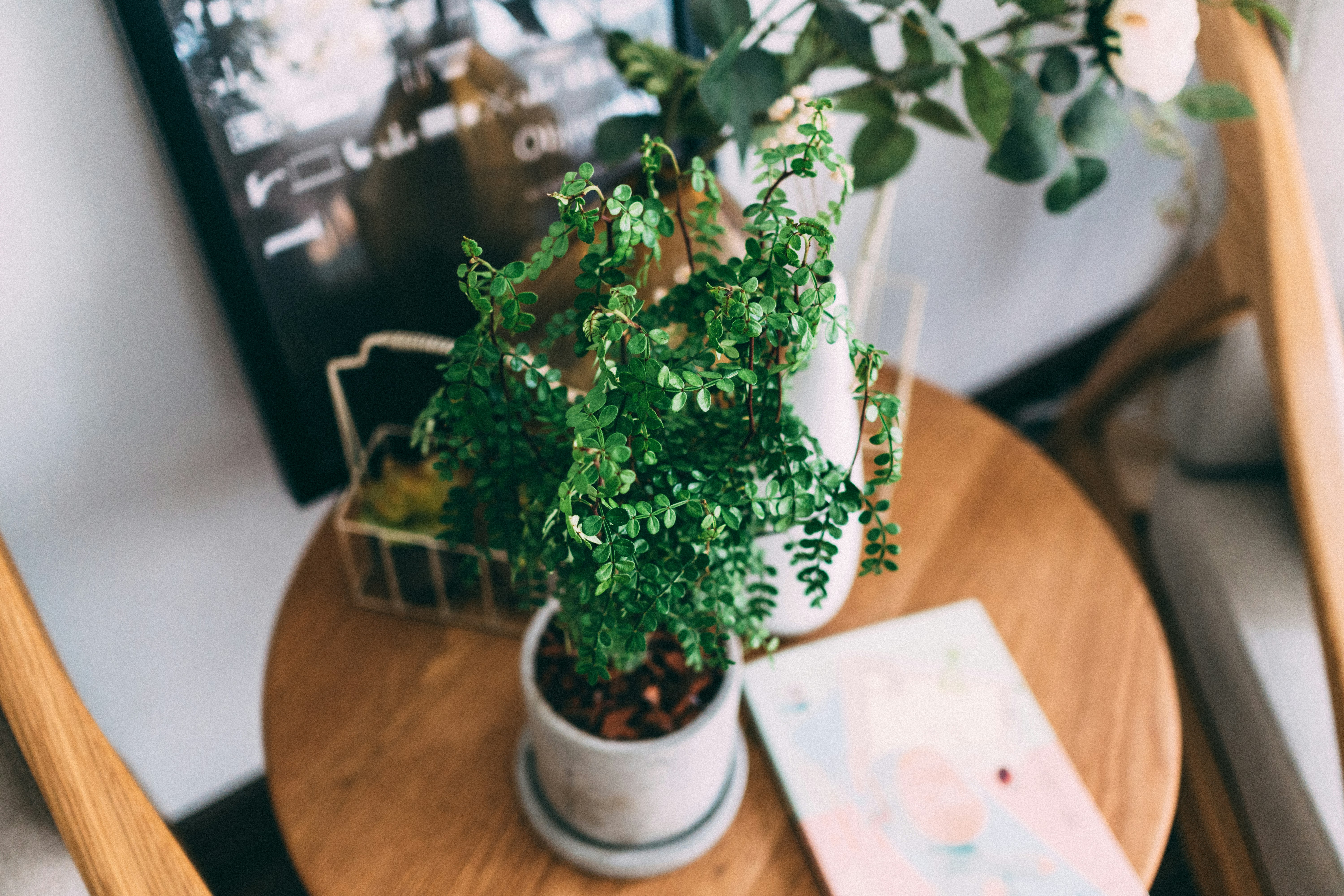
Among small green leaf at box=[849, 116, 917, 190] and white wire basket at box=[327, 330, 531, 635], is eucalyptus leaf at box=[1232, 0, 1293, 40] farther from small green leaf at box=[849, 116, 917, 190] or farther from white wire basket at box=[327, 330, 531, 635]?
white wire basket at box=[327, 330, 531, 635]

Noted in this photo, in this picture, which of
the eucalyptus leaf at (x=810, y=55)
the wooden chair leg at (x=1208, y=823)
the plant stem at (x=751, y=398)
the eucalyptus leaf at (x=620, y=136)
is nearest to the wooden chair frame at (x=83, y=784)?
the plant stem at (x=751, y=398)

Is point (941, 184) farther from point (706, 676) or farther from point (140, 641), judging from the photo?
point (140, 641)

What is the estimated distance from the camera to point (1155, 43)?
0.61 metres

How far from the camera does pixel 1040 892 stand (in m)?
0.63

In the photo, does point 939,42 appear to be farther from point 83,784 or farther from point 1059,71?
point 83,784

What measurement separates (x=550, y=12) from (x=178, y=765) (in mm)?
960

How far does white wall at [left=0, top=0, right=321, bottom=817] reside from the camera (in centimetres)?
71

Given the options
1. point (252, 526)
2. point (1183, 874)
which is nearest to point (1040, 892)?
point (1183, 874)

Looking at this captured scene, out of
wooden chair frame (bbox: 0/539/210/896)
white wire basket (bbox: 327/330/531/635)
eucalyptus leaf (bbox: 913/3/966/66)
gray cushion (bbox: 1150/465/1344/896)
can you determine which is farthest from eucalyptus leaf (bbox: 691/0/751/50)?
gray cushion (bbox: 1150/465/1344/896)

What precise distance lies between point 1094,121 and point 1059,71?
0.05 metres

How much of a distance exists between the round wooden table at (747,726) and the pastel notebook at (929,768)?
0.02m

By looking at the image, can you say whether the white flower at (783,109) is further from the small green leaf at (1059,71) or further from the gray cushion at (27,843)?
the gray cushion at (27,843)

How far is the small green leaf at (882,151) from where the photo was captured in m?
0.73

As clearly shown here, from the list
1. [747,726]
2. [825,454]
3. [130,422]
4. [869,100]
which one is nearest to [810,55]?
[869,100]
